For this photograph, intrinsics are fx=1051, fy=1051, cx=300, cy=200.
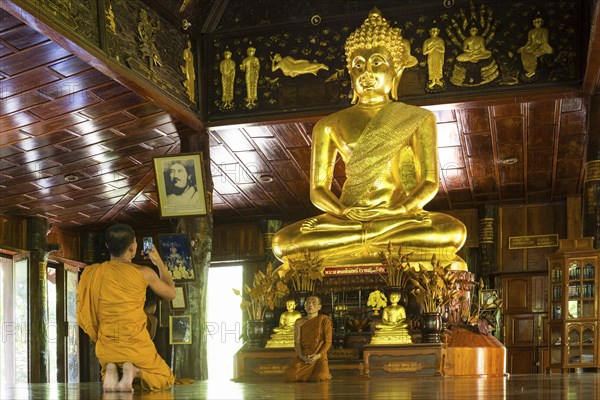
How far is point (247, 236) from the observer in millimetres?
13180

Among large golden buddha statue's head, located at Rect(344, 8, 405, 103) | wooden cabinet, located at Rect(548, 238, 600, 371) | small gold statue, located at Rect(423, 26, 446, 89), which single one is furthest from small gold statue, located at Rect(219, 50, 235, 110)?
wooden cabinet, located at Rect(548, 238, 600, 371)

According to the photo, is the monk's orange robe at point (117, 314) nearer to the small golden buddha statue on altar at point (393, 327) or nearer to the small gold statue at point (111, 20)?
the small golden buddha statue on altar at point (393, 327)

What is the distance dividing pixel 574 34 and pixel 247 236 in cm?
523

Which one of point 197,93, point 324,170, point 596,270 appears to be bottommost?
point 596,270

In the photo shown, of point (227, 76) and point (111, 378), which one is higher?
point (227, 76)

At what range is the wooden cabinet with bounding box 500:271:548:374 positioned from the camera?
1213cm

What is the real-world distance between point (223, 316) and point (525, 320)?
379 cm

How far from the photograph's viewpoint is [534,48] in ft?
31.3

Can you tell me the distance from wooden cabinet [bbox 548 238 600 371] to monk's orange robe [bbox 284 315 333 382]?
3393mm

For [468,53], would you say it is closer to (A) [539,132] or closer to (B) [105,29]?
(A) [539,132]

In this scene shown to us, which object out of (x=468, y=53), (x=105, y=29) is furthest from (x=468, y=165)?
(x=105, y=29)

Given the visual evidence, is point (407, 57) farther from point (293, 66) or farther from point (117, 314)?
point (117, 314)

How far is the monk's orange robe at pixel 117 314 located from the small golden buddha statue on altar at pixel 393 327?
232 cm

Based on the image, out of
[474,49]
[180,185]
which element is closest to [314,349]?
[180,185]
